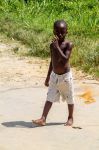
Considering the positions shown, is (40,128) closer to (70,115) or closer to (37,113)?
(70,115)

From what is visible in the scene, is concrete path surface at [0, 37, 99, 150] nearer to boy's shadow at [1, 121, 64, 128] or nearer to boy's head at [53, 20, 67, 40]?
boy's shadow at [1, 121, 64, 128]

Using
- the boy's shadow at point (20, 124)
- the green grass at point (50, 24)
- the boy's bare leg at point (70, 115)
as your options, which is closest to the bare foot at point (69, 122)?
the boy's bare leg at point (70, 115)

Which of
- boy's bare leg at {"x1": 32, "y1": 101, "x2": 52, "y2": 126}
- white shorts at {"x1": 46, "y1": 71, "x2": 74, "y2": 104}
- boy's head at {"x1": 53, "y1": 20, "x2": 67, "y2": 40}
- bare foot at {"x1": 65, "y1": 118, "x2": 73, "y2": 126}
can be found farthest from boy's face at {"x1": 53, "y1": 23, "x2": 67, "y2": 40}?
bare foot at {"x1": 65, "y1": 118, "x2": 73, "y2": 126}

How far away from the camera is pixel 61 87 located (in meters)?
5.68

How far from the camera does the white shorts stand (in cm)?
564

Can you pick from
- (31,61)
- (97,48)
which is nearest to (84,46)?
(97,48)

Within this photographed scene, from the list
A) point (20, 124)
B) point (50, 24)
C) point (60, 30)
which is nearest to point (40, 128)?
point (20, 124)

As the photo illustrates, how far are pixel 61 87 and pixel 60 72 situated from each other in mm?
158

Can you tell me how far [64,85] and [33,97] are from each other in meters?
1.32

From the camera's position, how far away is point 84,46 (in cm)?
948

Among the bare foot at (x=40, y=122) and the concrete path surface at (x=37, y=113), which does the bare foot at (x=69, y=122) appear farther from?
the bare foot at (x=40, y=122)

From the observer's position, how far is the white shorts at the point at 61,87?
Answer: 5.64 m

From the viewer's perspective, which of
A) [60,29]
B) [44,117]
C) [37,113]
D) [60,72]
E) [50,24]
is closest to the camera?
[60,29]

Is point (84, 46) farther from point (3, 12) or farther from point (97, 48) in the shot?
point (3, 12)
